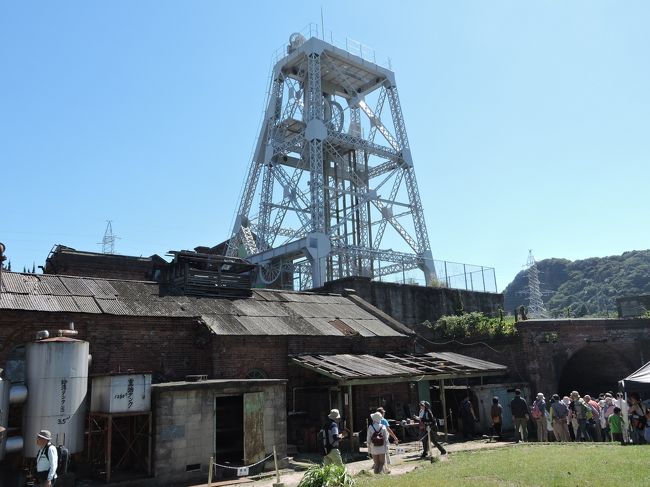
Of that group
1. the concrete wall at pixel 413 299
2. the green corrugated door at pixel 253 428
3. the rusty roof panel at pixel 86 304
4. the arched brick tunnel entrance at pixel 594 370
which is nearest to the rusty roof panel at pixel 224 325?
the green corrugated door at pixel 253 428

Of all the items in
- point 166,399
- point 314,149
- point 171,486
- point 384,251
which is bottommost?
point 171,486

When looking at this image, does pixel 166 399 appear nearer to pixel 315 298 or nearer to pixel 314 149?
pixel 315 298

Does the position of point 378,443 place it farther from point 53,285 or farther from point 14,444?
point 53,285

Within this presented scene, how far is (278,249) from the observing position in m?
34.7

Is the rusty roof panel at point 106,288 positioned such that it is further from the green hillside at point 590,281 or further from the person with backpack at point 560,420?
the green hillside at point 590,281

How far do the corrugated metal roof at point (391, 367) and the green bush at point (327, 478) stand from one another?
5574 mm

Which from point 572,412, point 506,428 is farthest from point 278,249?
point 572,412

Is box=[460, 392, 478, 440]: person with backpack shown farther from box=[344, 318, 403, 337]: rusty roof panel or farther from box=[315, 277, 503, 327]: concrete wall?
box=[315, 277, 503, 327]: concrete wall

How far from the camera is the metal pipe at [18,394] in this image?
11809 millimetres

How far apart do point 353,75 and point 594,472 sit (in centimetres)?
3440

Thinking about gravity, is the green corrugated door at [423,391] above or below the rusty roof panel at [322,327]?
below

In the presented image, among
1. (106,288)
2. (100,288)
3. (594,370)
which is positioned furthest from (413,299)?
(100,288)

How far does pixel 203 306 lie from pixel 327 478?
928 centimetres

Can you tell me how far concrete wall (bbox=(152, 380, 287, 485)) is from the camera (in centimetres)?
1296
